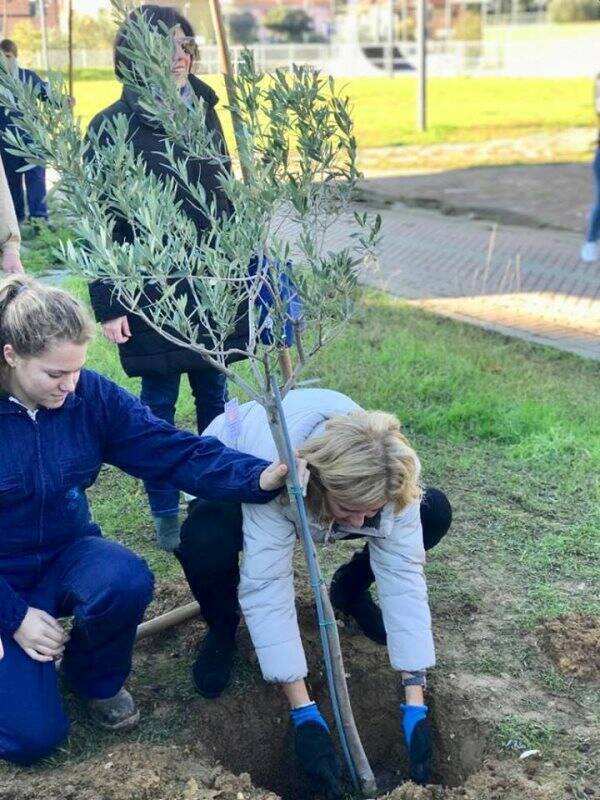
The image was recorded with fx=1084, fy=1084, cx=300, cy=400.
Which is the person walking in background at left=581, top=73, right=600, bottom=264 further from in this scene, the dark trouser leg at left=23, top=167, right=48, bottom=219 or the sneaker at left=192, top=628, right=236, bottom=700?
the sneaker at left=192, top=628, right=236, bottom=700

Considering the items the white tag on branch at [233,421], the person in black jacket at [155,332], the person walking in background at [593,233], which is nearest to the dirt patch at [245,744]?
the white tag on branch at [233,421]

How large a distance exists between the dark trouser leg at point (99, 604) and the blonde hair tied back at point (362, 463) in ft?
2.04

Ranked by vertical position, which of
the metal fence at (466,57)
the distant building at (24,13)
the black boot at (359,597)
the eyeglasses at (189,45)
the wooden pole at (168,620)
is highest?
the metal fence at (466,57)

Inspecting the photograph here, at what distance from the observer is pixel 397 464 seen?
302 centimetres

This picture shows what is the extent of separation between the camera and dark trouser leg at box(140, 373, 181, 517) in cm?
435

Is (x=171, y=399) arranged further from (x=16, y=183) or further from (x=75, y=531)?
(x=16, y=183)

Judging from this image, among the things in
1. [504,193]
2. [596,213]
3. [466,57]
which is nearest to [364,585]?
[596,213]

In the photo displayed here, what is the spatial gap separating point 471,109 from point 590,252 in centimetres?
1710

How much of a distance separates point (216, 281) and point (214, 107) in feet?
4.78

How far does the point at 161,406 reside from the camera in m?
4.39

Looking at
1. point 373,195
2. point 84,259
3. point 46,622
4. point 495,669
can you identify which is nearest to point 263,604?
point 46,622

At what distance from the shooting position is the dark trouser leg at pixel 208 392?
4.50 meters

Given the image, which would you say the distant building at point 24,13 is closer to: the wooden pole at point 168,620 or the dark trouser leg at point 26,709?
the wooden pole at point 168,620

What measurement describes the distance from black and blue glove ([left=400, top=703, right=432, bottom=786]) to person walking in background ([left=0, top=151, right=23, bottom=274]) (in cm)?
226
